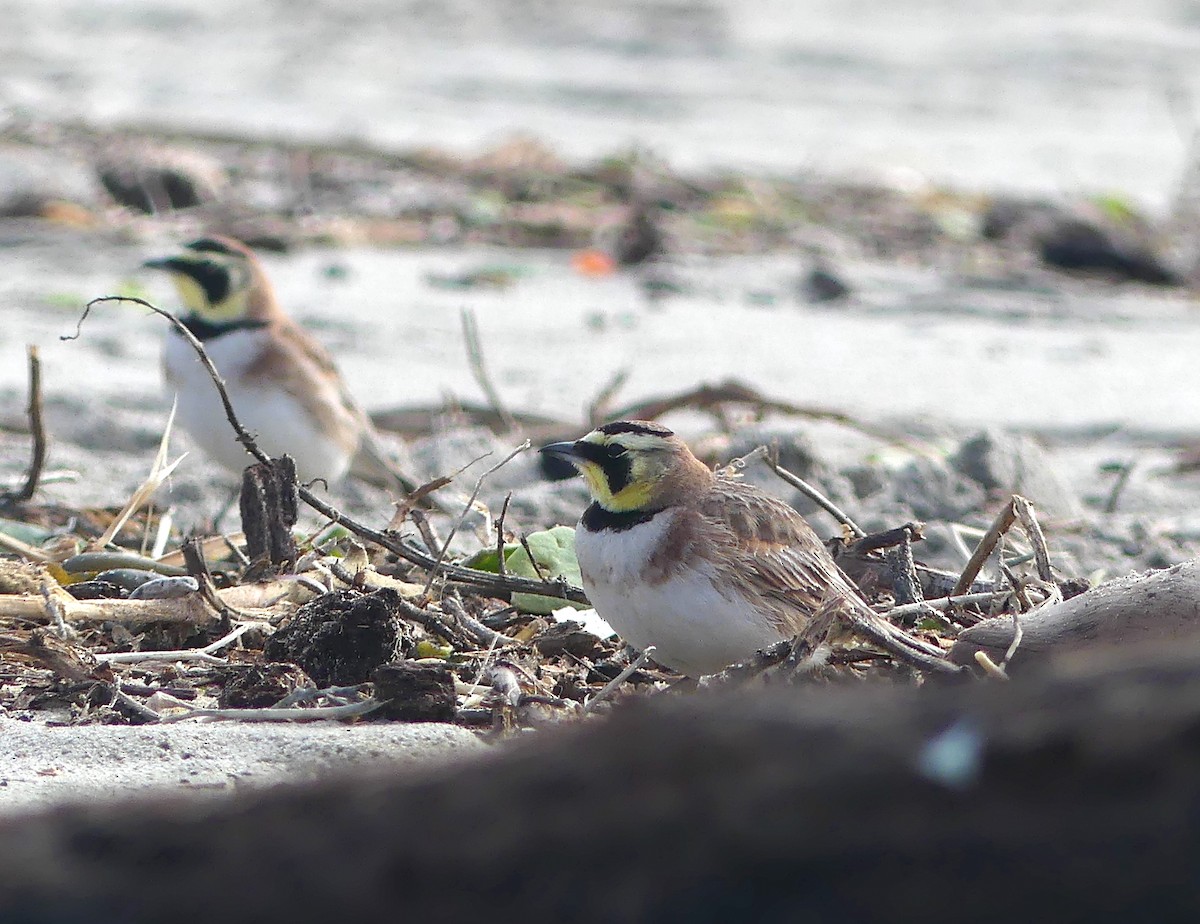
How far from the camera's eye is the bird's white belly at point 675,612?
3.97 metres

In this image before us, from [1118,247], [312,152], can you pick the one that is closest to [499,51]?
[312,152]

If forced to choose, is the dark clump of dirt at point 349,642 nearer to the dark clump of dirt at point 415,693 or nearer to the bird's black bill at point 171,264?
the dark clump of dirt at point 415,693

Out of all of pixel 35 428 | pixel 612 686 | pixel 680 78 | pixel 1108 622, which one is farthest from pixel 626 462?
pixel 680 78

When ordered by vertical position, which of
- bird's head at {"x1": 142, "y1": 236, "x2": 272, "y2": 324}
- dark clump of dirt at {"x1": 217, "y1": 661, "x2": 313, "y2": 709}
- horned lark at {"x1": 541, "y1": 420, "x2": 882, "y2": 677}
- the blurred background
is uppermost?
horned lark at {"x1": 541, "y1": 420, "x2": 882, "y2": 677}

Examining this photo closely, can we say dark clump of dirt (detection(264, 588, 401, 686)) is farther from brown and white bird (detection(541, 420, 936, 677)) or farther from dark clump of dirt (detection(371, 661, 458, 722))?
brown and white bird (detection(541, 420, 936, 677))

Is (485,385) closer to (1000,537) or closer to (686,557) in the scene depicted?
(1000,537)

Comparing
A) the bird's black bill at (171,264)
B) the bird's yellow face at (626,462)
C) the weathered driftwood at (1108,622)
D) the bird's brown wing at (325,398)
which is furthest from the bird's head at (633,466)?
the bird's black bill at (171,264)

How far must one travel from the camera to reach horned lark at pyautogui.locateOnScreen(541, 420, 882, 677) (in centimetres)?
399

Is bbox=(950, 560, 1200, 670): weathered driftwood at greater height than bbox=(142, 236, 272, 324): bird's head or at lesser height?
greater

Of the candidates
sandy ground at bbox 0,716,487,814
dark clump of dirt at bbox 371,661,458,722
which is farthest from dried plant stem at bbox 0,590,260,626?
dark clump of dirt at bbox 371,661,458,722

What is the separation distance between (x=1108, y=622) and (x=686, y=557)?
2.97 ft

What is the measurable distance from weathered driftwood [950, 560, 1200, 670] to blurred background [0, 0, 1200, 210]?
1023 centimetres

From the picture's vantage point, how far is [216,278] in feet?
24.7

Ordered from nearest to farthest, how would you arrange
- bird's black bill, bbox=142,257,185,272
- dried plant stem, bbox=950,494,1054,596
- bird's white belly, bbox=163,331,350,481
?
dried plant stem, bbox=950,494,1054,596 → bird's white belly, bbox=163,331,350,481 → bird's black bill, bbox=142,257,185,272
